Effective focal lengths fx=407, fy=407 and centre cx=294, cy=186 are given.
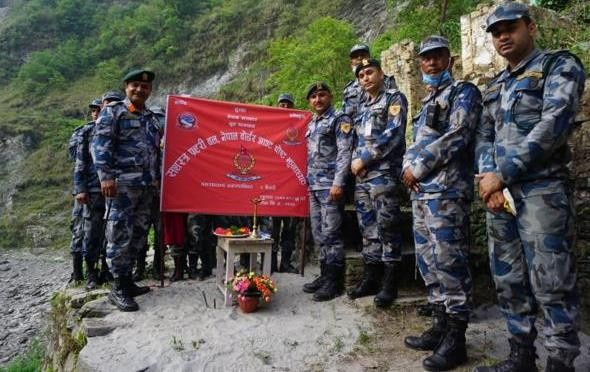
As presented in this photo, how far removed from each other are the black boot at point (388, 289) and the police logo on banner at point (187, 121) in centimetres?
250

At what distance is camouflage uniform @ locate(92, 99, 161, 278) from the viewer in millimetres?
3793

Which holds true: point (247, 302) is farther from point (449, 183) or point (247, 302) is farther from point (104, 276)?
point (104, 276)

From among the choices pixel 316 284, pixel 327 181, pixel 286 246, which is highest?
pixel 327 181

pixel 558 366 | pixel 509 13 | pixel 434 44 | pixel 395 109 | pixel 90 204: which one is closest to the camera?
pixel 558 366

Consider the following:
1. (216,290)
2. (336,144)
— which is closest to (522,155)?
(336,144)

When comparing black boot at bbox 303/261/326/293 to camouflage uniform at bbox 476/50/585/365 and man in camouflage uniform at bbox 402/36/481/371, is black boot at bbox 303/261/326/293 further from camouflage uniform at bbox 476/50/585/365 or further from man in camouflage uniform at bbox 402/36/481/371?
camouflage uniform at bbox 476/50/585/365

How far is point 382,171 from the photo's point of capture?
361 cm

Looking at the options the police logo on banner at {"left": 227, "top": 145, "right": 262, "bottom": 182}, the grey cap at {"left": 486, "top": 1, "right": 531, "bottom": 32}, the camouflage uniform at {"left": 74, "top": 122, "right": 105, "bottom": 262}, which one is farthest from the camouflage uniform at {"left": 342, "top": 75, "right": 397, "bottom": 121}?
the camouflage uniform at {"left": 74, "top": 122, "right": 105, "bottom": 262}

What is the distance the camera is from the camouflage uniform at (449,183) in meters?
2.64

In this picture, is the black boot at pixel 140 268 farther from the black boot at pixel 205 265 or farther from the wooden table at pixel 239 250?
the wooden table at pixel 239 250

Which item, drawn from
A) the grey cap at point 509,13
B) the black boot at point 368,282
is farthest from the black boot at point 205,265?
the grey cap at point 509,13

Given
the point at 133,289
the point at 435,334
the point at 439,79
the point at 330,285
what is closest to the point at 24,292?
the point at 133,289

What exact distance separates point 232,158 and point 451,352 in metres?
2.95

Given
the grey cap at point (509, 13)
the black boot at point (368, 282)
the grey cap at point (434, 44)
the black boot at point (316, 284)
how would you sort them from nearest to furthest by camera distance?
the grey cap at point (509, 13), the grey cap at point (434, 44), the black boot at point (368, 282), the black boot at point (316, 284)
